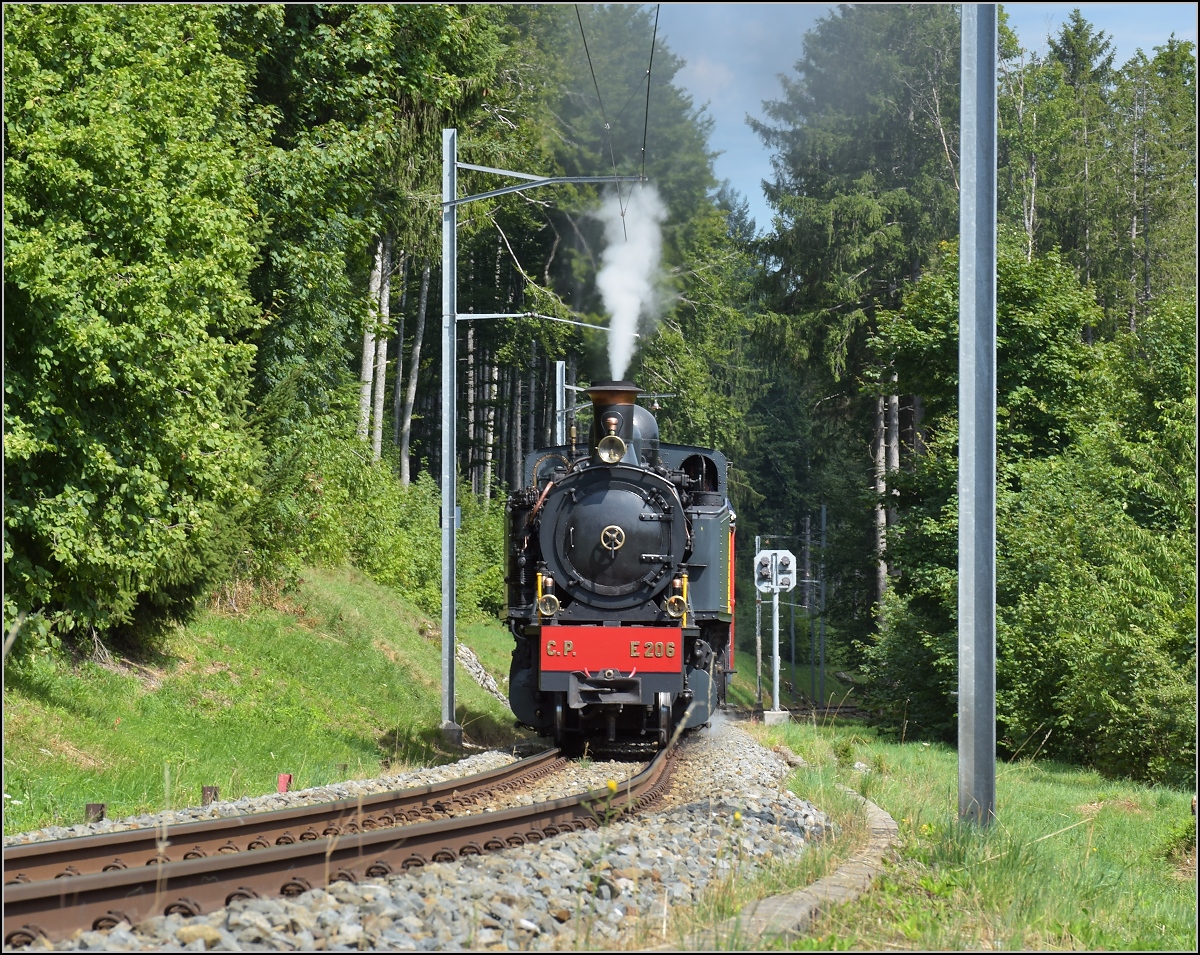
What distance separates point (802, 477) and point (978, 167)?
2343 inches

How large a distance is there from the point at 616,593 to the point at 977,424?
222 inches

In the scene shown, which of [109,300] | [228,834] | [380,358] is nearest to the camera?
[228,834]

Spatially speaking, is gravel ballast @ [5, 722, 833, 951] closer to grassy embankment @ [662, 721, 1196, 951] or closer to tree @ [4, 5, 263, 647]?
grassy embankment @ [662, 721, 1196, 951]

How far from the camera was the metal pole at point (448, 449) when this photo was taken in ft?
46.0

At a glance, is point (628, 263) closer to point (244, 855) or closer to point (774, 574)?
point (774, 574)

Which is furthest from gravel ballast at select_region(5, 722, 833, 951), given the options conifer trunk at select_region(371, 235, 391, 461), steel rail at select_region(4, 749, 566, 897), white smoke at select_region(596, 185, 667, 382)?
conifer trunk at select_region(371, 235, 391, 461)

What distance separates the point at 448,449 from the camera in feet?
47.6

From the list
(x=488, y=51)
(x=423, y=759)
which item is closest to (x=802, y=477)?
(x=488, y=51)

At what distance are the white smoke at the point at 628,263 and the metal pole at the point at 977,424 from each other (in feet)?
33.0

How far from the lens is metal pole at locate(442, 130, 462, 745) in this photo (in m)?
14.0

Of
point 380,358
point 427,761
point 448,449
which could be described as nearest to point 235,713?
point 427,761

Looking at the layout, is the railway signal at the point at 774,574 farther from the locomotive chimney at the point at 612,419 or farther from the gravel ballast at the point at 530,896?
the gravel ballast at the point at 530,896

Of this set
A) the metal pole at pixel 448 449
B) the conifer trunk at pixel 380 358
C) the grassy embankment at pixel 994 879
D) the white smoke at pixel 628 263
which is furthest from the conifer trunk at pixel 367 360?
the grassy embankment at pixel 994 879

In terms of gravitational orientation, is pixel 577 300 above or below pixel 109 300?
above
